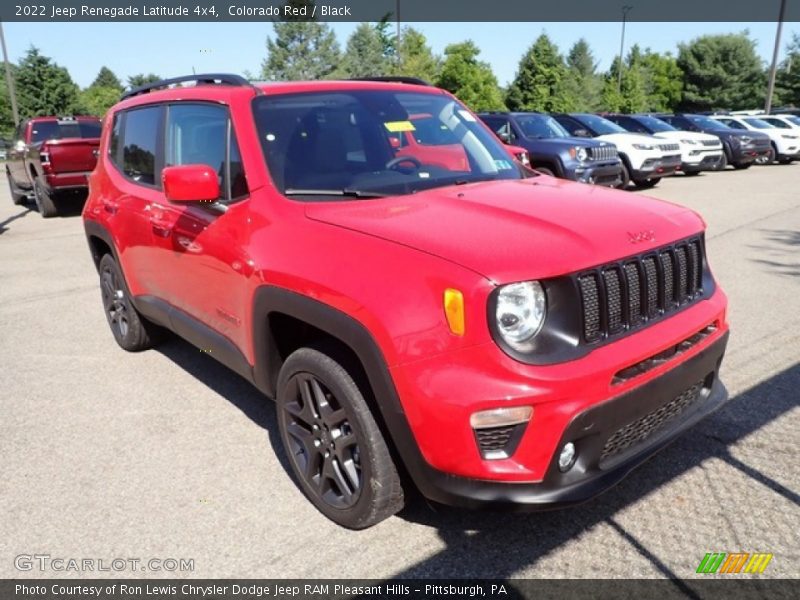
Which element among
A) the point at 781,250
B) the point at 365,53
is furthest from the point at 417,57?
the point at 781,250

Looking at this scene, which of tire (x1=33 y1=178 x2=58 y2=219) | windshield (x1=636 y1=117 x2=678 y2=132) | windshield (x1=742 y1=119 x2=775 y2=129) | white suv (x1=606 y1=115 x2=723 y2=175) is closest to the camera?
tire (x1=33 y1=178 x2=58 y2=219)

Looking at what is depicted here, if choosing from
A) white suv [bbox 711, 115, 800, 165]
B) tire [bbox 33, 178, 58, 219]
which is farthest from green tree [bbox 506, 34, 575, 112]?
tire [bbox 33, 178, 58, 219]

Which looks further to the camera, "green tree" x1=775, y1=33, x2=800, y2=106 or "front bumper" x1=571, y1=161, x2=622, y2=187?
"green tree" x1=775, y1=33, x2=800, y2=106

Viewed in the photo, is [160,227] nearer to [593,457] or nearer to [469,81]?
[593,457]

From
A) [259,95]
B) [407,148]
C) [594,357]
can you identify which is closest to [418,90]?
[407,148]

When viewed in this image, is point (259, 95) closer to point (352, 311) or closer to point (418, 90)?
point (418, 90)

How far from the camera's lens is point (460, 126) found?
394cm

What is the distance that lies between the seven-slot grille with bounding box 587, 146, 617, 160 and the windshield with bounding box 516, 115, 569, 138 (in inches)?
43.5

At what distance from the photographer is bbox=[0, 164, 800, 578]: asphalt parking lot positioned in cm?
263

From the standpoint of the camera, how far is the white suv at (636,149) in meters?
13.6

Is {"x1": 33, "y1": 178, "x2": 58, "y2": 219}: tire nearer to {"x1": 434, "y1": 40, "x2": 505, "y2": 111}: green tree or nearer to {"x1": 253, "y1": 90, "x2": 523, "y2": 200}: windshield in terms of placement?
{"x1": 253, "y1": 90, "x2": 523, "y2": 200}: windshield

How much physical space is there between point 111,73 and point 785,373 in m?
124

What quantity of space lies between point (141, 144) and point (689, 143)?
14907 mm

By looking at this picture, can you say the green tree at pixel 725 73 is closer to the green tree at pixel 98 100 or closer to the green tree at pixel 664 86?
the green tree at pixel 664 86
